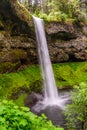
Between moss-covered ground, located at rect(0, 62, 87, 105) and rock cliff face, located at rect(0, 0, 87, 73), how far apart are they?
3.20 ft

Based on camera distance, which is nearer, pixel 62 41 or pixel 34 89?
pixel 34 89

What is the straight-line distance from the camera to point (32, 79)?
23.8 meters

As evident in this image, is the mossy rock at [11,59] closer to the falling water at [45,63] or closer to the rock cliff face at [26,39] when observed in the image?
the rock cliff face at [26,39]

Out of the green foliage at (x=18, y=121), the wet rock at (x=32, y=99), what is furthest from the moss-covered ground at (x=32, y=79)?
the green foliage at (x=18, y=121)

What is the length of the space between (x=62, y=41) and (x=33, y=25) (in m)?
5.31

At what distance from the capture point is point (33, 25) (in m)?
25.2

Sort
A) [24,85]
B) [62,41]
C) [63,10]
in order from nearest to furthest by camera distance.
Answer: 1. [24,85]
2. [62,41]
3. [63,10]

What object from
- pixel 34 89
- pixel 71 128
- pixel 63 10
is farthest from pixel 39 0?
pixel 71 128

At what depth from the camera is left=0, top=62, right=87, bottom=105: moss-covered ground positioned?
20.2 m

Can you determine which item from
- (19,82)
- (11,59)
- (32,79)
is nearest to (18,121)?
(19,82)

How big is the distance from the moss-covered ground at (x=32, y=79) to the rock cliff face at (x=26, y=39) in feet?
3.20

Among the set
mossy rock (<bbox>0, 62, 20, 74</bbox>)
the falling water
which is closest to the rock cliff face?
mossy rock (<bbox>0, 62, 20, 74</bbox>)

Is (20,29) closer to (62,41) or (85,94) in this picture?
Result: (62,41)

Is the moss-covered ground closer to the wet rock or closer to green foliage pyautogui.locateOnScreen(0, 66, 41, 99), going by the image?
green foliage pyautogui.locateOnScreen(0, 66, 41, 99)
